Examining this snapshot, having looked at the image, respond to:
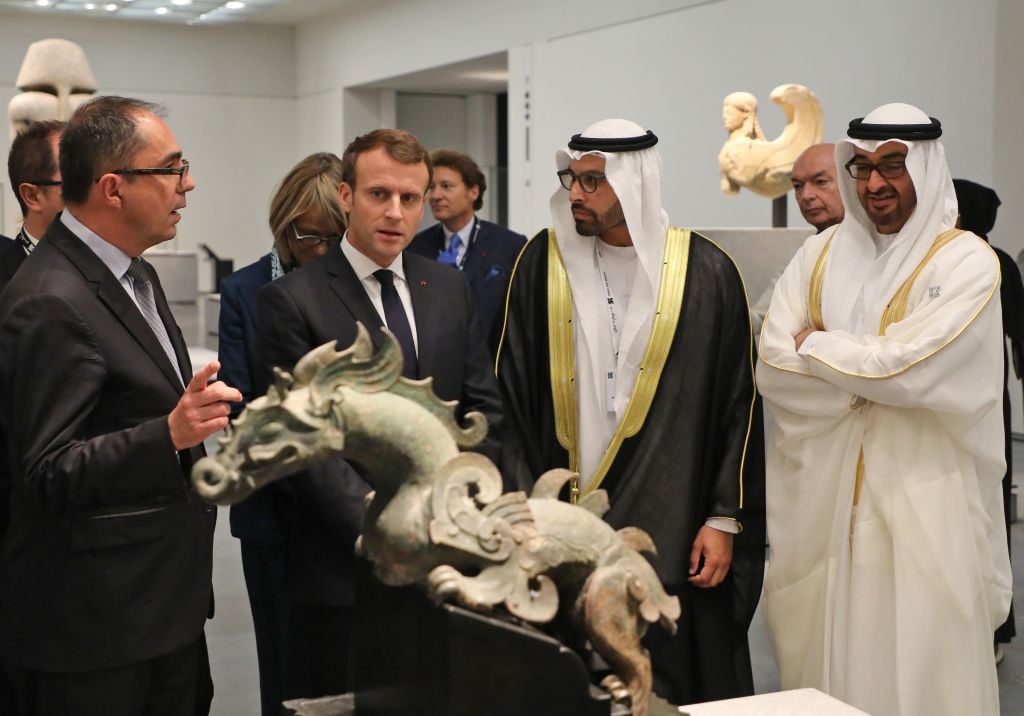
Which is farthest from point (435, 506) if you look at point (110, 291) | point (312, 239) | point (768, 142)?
point (768, 142)

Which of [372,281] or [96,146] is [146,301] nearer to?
[96,146]

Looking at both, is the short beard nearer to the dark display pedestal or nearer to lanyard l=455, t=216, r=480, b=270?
the dark display pedestal

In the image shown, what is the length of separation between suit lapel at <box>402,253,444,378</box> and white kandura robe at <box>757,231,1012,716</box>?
0.86 meters

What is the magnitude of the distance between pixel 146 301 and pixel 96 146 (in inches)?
11.5

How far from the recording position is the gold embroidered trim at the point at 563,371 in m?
3.00

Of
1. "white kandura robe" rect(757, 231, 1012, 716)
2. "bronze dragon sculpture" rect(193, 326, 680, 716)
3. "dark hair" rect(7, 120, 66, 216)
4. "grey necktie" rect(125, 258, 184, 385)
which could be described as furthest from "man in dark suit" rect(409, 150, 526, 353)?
"bronze dragon sculpture" rect(193, 326, 680, 716)

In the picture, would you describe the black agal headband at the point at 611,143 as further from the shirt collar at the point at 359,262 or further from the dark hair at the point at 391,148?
the shirt collar at the point at 359,262

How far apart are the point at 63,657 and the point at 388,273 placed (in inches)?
41.5

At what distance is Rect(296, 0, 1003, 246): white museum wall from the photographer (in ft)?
26.1

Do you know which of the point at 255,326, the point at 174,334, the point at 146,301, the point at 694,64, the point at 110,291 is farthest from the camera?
the point at 694,64

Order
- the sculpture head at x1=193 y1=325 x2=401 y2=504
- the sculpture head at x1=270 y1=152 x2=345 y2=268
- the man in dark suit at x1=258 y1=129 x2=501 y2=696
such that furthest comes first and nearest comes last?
the sculpture head at x1=270 y1=152 x2=345 y2=268, the man in dark suit at x1=258 y1=129 x2=501 y2=696, the sculpture head at x1=193 y1=325 x2=401 y2=504

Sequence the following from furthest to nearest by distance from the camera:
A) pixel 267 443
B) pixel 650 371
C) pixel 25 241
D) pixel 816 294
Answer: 1. pixel 25 241
2. pixel 816 294
3. pixel 650 371
4. pixel 267 443

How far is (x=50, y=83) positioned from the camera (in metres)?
8.32

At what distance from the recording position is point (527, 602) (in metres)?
1.63
